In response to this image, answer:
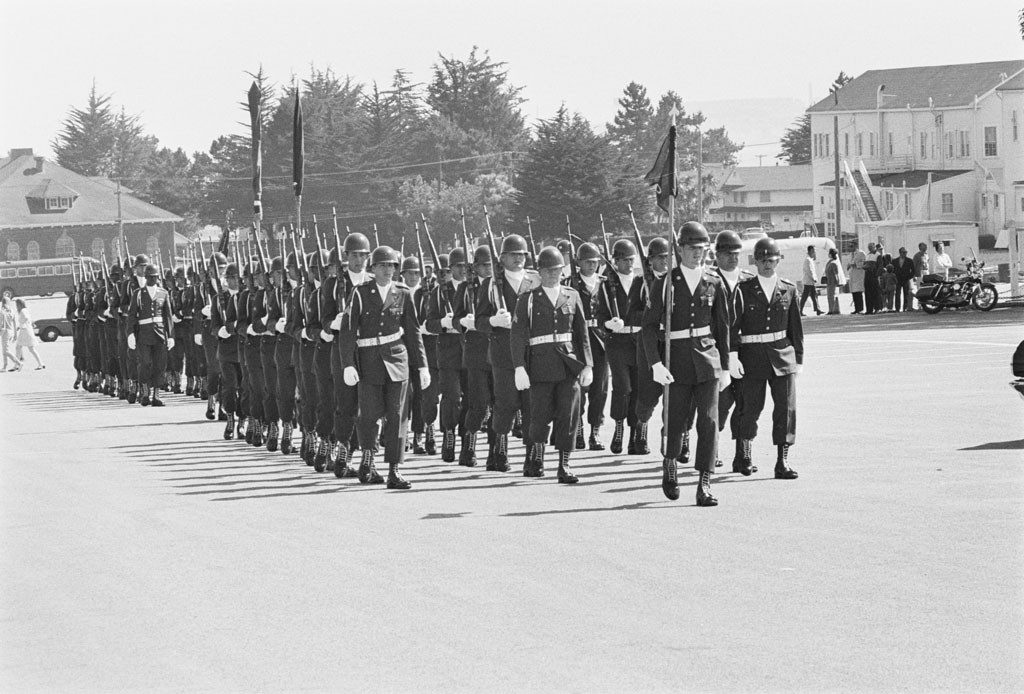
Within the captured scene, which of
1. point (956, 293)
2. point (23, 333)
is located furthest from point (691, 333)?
point (23, 333)

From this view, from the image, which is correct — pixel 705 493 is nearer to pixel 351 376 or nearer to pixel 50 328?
pixel 351 376

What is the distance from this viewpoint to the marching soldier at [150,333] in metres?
25.4

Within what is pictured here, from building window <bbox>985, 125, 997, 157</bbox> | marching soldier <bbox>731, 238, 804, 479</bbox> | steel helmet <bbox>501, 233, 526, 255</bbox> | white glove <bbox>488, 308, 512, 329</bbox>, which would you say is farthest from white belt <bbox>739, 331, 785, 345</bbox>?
building window <bbox>985, 125, 997, 157</bbox>

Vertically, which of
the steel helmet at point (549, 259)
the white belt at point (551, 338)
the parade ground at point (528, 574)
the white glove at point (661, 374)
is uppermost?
the steel helmet at point (549, 259)

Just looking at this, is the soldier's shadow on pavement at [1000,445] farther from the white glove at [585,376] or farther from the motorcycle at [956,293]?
the motorcycle at [956,293]

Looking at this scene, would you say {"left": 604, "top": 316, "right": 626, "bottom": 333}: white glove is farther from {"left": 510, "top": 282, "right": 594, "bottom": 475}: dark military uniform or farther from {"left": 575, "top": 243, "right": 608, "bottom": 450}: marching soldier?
{"left": 510, "top": 282, "right": 594, "bottom": 475}: dark military uniform

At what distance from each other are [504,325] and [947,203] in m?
69.7

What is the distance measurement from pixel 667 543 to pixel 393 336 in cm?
428

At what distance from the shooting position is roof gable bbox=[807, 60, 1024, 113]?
282ft

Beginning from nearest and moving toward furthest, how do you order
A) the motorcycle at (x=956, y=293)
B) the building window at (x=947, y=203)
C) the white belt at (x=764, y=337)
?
1. the white belt at (x=764, y=337)
2. the motorcycle at (x=956, y=293)
3. the building window at (x=947, y=203)

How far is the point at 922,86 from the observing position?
8938 centimetres

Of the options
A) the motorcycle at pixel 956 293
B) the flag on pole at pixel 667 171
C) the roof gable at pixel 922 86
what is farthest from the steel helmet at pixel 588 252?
the roof gable at pixel 922 86

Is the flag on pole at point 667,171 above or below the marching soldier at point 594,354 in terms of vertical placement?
above

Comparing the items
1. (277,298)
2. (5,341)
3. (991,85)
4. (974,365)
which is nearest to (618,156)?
(991,85)
